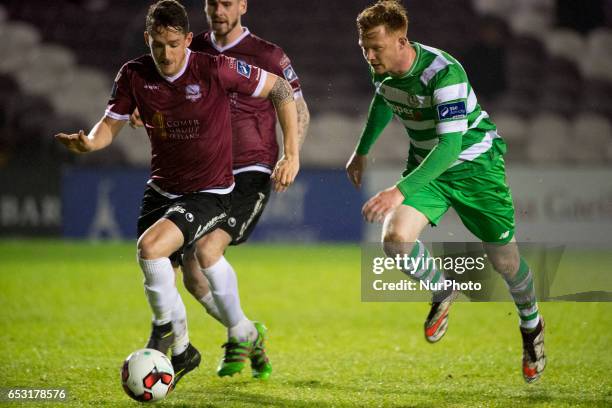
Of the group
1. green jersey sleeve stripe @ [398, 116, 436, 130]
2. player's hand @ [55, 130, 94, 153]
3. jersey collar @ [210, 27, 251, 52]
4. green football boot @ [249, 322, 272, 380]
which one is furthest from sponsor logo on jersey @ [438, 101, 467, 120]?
player's hand @ [55, 130, 94, 153]

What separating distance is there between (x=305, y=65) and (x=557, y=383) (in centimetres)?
998

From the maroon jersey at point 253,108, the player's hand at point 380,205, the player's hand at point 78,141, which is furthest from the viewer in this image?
the maroon jersey at point 253,108

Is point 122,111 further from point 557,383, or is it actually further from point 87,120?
point 87,120

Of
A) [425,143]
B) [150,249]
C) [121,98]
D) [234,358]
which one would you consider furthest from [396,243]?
[121,98]

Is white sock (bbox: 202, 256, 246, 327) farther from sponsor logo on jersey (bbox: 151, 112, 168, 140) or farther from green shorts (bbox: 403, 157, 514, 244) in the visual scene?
green shorts (bbox: 403, 157, 514, 244)

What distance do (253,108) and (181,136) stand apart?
2.53ft

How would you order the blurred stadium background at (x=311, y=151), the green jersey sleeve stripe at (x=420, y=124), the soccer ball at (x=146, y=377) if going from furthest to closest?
1. the blurred stadium background at (x=311, y=151)
2. the green jersey sleeve stripe at (x=420, y=124)
3. the soccer ball at (x=146, y=377)

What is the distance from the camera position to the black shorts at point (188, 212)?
4.54 meters

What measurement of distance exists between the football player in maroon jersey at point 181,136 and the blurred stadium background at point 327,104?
7690 mm

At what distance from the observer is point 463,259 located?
5594 millimetres

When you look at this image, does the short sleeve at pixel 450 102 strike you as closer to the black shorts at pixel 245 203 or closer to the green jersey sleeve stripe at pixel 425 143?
the green jersey sleeve stripe at pixel 425 143

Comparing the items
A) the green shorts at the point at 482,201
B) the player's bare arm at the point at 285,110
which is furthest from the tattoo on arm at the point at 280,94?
the green shorts at the point at 482,201

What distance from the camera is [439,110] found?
15.1ft

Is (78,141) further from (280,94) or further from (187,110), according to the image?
(280,94)
